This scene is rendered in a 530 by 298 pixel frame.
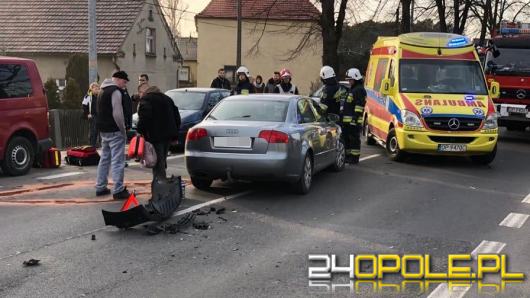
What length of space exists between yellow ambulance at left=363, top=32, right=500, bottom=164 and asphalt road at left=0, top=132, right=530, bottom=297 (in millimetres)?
1119

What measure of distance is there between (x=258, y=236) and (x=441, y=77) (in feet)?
24.6

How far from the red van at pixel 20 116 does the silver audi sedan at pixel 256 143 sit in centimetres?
363

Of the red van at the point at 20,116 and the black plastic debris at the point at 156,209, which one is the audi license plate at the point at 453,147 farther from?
the red van at the point at 20,116

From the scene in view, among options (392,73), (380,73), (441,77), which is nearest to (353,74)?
(392,73)

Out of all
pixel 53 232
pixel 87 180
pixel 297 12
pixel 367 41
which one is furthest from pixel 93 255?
pixel 367 41

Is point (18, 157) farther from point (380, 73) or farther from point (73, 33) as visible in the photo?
point (73, 33)

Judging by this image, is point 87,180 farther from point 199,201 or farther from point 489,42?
point 489,42

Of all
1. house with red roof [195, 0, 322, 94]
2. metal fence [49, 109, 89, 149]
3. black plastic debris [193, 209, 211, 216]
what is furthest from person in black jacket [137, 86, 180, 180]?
house with red roof [195, 0, 322, 94]

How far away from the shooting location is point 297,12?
91.9 ft

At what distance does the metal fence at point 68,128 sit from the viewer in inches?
605

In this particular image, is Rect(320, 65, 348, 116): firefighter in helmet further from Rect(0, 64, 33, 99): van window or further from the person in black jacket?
Rect(0, 64, 33, 99): van window

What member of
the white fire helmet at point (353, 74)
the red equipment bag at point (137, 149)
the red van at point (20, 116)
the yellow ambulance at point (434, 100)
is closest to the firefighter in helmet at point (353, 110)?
the white fire helmet at point (353, 74)

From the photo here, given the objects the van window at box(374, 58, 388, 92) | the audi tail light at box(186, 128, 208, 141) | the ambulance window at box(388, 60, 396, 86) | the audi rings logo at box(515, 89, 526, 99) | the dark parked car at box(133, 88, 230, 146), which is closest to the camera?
the audi tail light at box(186, 128, 208, 141)

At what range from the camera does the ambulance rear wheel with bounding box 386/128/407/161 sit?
1229 cm
